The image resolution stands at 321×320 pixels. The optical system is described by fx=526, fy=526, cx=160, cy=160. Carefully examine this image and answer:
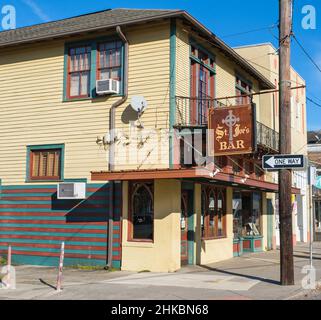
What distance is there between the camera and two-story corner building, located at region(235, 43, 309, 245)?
25156 millimetres

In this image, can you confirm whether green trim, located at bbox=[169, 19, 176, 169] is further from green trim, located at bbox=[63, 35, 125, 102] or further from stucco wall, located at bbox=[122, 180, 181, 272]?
green trim, located at bbox=[63, 35, 125, 102]

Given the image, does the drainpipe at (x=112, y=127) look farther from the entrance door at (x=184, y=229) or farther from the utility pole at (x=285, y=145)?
the utility pole at (x=285, y=145)

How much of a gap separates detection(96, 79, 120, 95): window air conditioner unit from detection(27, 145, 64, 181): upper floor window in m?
2.32

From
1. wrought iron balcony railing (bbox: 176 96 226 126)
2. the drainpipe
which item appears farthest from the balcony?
the drainpipe

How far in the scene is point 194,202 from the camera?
16.2m

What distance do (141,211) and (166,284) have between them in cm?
332

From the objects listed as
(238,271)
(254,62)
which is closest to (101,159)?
(238,271)

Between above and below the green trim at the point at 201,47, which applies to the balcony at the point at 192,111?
below

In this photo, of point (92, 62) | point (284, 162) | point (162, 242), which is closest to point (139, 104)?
point (92, 62)

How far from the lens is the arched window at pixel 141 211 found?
15.1m

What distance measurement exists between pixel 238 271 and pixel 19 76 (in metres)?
9.58

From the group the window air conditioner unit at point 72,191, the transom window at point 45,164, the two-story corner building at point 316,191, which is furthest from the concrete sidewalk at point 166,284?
the two-story corner building at point 316,191

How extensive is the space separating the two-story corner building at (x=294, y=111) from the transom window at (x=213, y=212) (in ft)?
23.2

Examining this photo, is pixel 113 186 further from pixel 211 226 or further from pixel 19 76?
pixel 19 76
